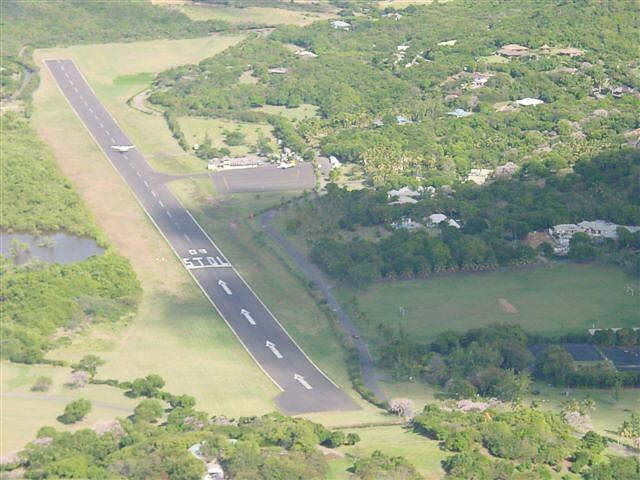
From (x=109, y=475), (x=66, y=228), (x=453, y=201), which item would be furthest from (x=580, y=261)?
(x=109, y=475)

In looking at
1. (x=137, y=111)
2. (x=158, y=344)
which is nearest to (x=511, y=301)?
(x=158, y=344)

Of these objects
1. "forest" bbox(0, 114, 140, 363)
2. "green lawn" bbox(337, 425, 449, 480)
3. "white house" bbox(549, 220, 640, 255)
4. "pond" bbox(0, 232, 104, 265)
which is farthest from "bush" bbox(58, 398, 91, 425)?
"white house" bbox(549, 220, 640, 255)

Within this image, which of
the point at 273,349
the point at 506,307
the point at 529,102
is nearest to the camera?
the point at 273,349

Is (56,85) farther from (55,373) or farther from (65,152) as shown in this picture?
(55,373)

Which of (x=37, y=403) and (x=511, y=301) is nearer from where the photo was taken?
(x=37, y=403)

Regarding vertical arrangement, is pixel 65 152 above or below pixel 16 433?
below

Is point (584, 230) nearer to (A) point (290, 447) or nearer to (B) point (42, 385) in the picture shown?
(A) point (290, 447)

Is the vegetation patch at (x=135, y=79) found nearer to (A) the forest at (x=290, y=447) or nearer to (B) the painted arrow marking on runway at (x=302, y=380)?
(B) the painted arrow marking on runway at (x=302, y=380)
